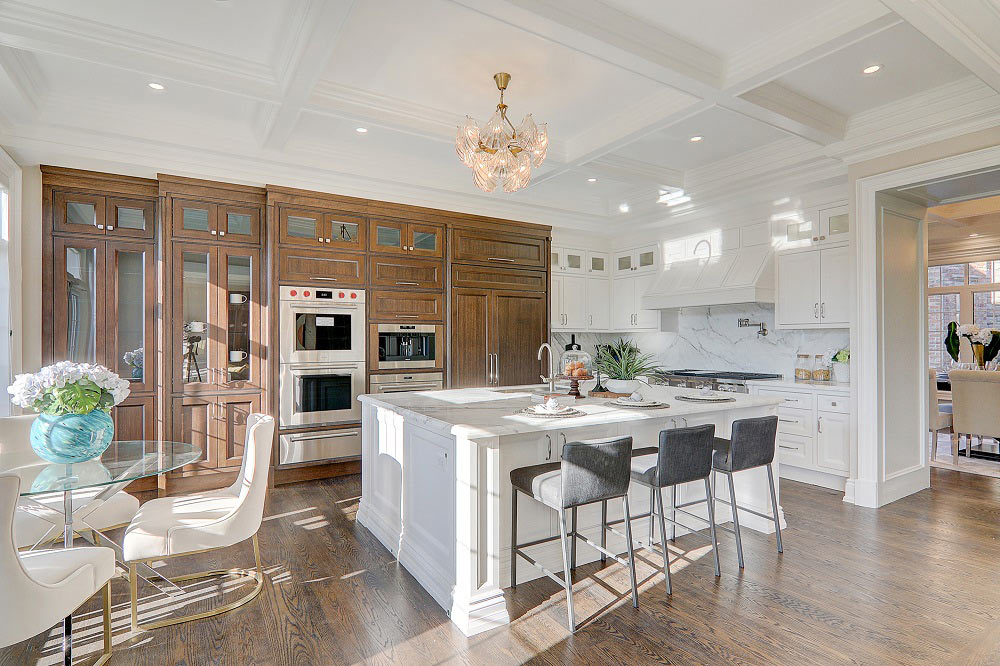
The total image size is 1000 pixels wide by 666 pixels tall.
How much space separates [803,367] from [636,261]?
2.30 metres

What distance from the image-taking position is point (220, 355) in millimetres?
4422

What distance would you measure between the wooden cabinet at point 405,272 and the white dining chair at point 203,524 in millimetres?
2443

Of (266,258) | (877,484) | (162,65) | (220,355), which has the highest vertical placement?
(162,65)

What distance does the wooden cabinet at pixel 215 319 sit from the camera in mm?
4285

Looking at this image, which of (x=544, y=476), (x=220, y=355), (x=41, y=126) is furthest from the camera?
(x=220, y=355)

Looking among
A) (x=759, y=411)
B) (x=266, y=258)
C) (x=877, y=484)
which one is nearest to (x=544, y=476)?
(x=759, y=411)

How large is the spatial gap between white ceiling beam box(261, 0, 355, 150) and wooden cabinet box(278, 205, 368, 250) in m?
0.87

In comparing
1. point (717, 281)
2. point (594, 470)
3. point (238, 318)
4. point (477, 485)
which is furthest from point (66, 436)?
point (717, 281)

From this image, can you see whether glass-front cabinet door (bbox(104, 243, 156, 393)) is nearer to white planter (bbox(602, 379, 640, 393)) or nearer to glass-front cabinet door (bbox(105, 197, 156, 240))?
glass-front cabinet door (bbox(105, 197, 156, 240))

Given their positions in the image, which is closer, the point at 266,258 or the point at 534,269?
the point at 266,258

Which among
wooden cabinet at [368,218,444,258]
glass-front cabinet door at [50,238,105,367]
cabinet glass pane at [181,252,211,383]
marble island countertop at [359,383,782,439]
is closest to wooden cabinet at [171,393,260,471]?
cabinet glass pane at [181,252,211,383]

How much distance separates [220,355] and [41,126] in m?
1.98

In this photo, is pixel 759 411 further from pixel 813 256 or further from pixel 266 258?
pixel 266 258

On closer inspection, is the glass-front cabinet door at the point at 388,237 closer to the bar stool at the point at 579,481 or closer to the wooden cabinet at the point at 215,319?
the wooden cabinet at the point at 215,319
